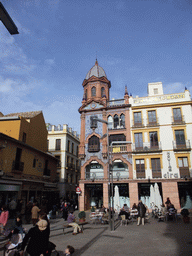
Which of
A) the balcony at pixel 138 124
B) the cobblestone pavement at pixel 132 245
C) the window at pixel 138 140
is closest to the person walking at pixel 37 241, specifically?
the cobblestone pavement at pixel 132 245

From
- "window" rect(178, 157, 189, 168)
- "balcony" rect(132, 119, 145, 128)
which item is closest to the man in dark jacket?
"window" rect(178, 157, 189, 168)

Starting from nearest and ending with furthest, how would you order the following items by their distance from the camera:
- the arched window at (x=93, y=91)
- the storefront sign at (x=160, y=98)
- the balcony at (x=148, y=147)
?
1. the balcony at (x=148, y=147)
2. the storefront sign at (x=160, y=98)
3. the arched window at (x=93, y=91)

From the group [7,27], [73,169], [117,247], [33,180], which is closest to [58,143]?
[73,169]

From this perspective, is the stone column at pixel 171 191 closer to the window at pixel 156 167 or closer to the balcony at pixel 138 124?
the window at pixel 156 167

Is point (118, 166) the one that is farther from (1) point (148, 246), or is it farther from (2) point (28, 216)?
(1) point (148, 246)

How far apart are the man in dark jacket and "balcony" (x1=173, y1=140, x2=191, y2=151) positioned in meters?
23.6

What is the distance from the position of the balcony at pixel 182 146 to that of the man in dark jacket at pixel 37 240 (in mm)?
23630

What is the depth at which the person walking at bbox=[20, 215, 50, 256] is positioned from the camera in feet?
16.0

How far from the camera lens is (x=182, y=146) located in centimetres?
2591

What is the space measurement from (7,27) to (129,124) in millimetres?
25018

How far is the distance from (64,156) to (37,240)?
34015 mm

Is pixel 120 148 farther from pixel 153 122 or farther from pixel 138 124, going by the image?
pixel 153 122

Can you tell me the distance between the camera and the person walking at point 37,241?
16.0 ft

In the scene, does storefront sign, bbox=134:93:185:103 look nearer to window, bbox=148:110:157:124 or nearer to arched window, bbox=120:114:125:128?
window, bbox=148:110:157:124
